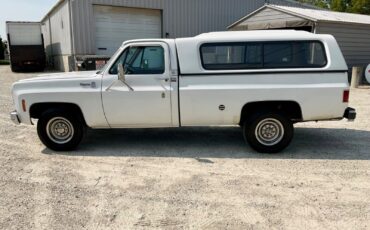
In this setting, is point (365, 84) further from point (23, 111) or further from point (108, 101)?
point (23, 111)

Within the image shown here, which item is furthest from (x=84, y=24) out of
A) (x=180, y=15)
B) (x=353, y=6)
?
(x=353, y=6)

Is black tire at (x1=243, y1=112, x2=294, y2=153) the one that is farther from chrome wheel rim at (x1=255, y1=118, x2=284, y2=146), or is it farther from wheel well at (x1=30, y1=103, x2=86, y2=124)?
wheel well at (x1=30, y1=103, x2=86, y2=124)

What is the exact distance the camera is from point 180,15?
19703 millimetres

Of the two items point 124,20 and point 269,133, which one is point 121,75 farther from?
point 124,20

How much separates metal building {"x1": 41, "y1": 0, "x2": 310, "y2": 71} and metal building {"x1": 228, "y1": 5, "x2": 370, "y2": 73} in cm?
455

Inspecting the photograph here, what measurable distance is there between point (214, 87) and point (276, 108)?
1.11 meters

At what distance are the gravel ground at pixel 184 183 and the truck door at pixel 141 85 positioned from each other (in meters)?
0.76

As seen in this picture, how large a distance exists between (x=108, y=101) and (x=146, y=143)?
1.18m

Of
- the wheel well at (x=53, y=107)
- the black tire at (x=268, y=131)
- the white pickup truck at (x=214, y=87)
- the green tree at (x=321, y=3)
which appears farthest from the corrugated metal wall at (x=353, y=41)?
the green tree at (x=321, y=3)

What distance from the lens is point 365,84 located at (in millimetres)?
14859

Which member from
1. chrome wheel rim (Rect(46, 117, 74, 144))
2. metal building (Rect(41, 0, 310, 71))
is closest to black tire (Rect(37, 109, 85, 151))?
chrome wheel rim (Rect(46, 117, 74, 144))

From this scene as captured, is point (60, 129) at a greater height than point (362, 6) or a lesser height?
lesser

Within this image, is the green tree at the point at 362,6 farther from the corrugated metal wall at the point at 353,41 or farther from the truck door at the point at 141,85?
the truck door at the point at 141,85

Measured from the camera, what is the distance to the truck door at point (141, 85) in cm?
535
